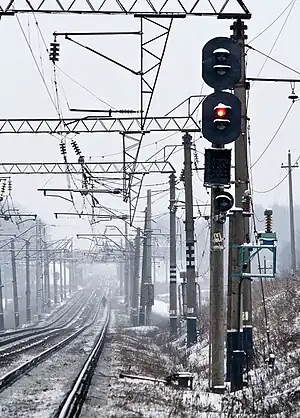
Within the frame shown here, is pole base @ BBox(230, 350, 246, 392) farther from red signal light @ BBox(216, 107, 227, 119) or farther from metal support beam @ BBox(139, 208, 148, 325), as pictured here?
metal support beam @ BBox(139, 208, 148, 325)

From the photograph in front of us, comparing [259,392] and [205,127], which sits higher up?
[205,127]

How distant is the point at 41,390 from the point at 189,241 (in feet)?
48.1

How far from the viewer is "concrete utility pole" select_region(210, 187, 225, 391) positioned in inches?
519

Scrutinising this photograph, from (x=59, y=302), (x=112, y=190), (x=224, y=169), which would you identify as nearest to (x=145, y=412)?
(x=224, y=169)

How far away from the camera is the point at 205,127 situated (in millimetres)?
12359

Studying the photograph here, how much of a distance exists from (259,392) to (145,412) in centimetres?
294

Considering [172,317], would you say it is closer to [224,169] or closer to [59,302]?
[224,169]

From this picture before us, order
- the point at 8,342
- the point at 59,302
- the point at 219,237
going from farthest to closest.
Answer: the point at 59,302, the point at 8,342, the point at 219,237

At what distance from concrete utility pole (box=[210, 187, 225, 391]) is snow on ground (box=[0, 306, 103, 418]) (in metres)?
2.86

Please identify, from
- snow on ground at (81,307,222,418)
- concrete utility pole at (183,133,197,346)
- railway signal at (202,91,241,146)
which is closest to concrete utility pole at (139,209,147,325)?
concrete utility pole at (183,133,197,346)

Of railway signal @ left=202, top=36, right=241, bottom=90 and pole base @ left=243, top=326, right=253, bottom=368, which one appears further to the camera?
pole base @ left=243, top=326, right=253, bottom=368

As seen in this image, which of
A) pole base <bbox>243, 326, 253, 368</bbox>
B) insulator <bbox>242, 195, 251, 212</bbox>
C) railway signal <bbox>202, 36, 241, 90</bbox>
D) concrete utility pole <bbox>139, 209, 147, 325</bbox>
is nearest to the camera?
railway signal <bbox>202, 36, 241, 90</bbox>

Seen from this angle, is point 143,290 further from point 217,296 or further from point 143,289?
point 217,296

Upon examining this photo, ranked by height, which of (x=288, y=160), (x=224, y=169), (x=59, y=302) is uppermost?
(x=288, y=160)
